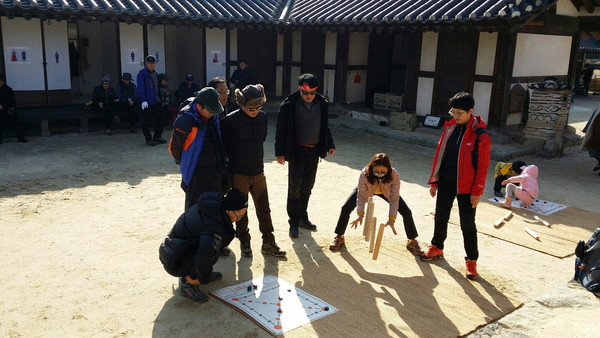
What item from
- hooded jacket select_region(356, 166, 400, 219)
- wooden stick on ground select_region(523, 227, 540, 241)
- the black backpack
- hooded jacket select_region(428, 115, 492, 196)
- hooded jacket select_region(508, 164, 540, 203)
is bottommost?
wooden stick on ground select_region(523, 227, 540, 241)

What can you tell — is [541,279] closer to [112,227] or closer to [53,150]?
[112,227]

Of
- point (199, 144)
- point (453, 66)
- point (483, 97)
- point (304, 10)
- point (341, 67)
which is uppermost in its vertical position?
point (304, 10)

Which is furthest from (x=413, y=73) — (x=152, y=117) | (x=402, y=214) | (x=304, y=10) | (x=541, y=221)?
(x=402, y=214)

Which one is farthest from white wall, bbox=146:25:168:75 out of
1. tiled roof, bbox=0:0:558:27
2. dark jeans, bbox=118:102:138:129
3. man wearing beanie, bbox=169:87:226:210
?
man wearing beanie, bbox=169:87:226:210

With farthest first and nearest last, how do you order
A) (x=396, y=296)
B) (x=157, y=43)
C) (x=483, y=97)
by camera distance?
1. (x=157, y=43)
2. (x=483, y=97)
3. (x=396, y=296)

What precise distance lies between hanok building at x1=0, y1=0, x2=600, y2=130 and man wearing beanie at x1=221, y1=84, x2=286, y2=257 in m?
6.41

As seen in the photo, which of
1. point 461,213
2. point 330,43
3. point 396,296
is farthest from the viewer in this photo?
point 330,43

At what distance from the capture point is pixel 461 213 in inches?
190

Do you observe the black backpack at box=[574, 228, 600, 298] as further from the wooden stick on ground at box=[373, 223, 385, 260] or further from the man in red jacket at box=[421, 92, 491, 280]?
the wooden stick on ground at box=[373, 223, 385, 260]

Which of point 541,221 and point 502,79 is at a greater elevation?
point 502,79

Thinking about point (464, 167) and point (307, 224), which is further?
point (307, 224)

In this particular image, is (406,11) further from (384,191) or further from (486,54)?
(384,191)

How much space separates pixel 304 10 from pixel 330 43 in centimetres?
122

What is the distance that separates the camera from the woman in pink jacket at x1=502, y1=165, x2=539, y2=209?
22.9 feet
